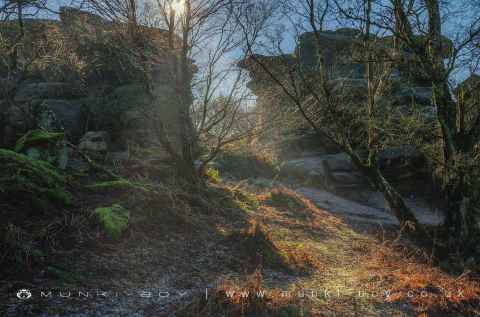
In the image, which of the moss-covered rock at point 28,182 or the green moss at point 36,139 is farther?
the green moss at point 36,139

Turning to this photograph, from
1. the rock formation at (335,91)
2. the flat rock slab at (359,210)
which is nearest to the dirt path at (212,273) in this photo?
the rock formation at (335,91)

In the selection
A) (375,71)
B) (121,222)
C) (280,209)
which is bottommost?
(280,209)

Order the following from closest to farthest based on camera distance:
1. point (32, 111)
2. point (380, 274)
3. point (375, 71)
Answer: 1. point (380, 274)
2. point (375, 71)
3. point (32, 111)

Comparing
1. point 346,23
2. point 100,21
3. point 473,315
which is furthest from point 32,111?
point 473,315

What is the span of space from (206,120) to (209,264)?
15.0 ft

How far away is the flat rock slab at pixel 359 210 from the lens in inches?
A: 451

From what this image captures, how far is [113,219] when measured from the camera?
4.64m

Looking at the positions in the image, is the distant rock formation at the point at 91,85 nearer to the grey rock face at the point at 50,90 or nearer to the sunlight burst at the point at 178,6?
the grey rock face at the point at 50,90

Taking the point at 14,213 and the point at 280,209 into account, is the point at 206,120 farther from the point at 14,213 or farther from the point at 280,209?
the point at 14,213

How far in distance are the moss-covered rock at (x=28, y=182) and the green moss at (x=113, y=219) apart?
22.1 inches

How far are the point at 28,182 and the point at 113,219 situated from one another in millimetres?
1134

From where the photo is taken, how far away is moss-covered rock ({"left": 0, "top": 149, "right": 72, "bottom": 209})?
13.9 feet

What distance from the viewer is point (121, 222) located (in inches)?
184

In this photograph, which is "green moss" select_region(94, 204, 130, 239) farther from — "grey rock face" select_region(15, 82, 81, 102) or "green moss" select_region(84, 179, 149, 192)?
"grey rock face" select_region(15, 82, 81, 102)
